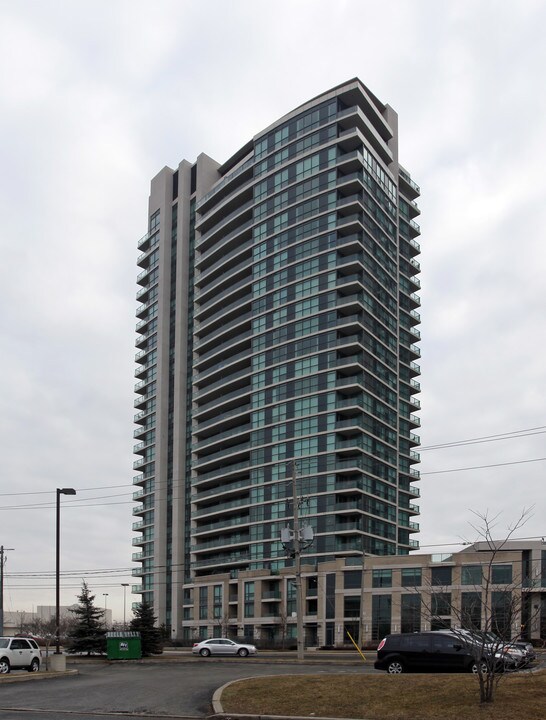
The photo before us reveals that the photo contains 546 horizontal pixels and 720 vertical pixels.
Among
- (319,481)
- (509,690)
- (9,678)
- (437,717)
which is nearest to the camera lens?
(437,717)

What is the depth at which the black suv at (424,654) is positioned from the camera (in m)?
25.8

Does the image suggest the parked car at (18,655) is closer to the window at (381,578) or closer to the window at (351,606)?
the window at (381,578)

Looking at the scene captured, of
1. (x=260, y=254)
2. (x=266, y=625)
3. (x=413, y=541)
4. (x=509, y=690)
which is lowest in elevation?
(x=266, y=625)

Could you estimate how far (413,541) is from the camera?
11581cm

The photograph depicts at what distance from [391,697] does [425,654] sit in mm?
7853

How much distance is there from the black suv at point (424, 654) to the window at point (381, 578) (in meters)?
64.4

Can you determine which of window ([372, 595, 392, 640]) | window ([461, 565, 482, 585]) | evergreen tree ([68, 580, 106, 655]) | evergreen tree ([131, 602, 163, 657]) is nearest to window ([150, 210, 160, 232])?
window ([372, 595, 392, 640])

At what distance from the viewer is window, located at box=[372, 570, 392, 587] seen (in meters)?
89.4

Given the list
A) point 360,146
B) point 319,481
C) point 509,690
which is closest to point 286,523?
point 319,481

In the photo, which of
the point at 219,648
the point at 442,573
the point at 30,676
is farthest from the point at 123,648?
the point at 442,573

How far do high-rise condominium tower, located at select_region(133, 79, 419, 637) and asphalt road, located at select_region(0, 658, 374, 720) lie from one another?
6325cm

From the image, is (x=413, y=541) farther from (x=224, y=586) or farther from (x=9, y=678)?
(x=9, y=678)

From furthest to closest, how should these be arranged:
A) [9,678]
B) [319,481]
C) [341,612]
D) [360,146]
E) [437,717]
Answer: [360,146], [319,481], [341,612], [9,678], [437,717]

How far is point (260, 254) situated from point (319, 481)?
116ft
